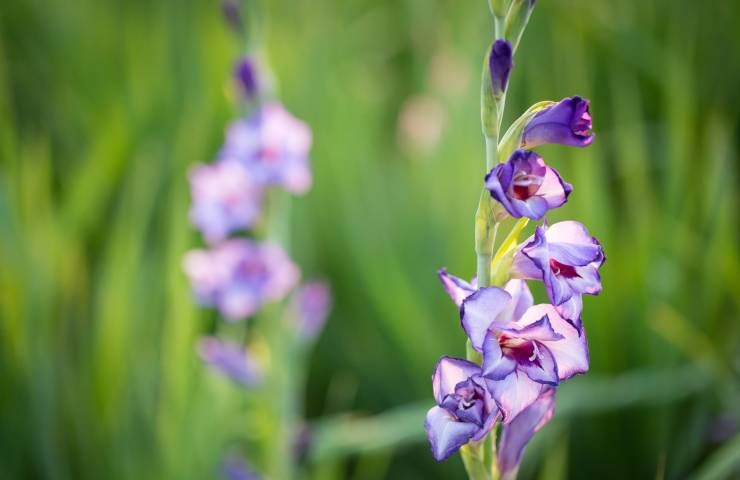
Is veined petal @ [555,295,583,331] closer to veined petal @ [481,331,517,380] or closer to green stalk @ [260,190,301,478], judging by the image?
veined petal @ [481,331,517,380]

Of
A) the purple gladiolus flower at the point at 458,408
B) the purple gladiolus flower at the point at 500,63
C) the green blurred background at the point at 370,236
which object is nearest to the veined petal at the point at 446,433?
the purple gladiolus flower at the point at 458,408

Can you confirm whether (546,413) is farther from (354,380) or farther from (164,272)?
(164,272)

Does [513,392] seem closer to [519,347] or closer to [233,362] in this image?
[519,347]

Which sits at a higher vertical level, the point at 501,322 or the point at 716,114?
the point at 716,114

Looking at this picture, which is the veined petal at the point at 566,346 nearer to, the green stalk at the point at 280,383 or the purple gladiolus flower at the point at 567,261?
the purple gladiolus flower at the point at 567,261

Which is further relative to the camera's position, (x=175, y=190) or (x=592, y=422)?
(x=175, y=190)

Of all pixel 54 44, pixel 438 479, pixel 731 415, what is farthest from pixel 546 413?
pixel 54 44
